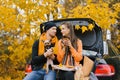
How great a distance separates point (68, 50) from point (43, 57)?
44 centimetres

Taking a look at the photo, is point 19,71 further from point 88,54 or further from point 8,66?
point 88,54

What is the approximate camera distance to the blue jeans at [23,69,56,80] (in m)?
6.50

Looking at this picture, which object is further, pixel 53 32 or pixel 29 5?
pixel 29 5

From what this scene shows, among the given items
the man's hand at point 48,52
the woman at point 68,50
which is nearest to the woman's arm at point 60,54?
the woman at point 68,50

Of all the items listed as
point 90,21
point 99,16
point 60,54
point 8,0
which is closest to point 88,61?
point 60,54

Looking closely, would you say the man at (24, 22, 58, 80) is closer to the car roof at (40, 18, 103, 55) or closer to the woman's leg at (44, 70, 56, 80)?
the woman's leg at (44, 70, 56, 80)

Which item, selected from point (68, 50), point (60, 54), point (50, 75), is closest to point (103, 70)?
point (68, 50)

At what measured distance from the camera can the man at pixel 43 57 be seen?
6.54 m

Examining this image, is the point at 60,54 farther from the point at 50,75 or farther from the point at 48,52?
the point at 50,75

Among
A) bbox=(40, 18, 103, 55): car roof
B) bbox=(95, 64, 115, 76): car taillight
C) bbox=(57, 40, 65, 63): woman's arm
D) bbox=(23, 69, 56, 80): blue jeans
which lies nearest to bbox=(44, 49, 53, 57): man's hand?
bbox=(57, 40, 65, 63): woman's arm

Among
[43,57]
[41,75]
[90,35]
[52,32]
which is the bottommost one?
[41,75]

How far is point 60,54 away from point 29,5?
7.97ft

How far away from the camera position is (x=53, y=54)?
6.59 m

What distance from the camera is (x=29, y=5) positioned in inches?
342
